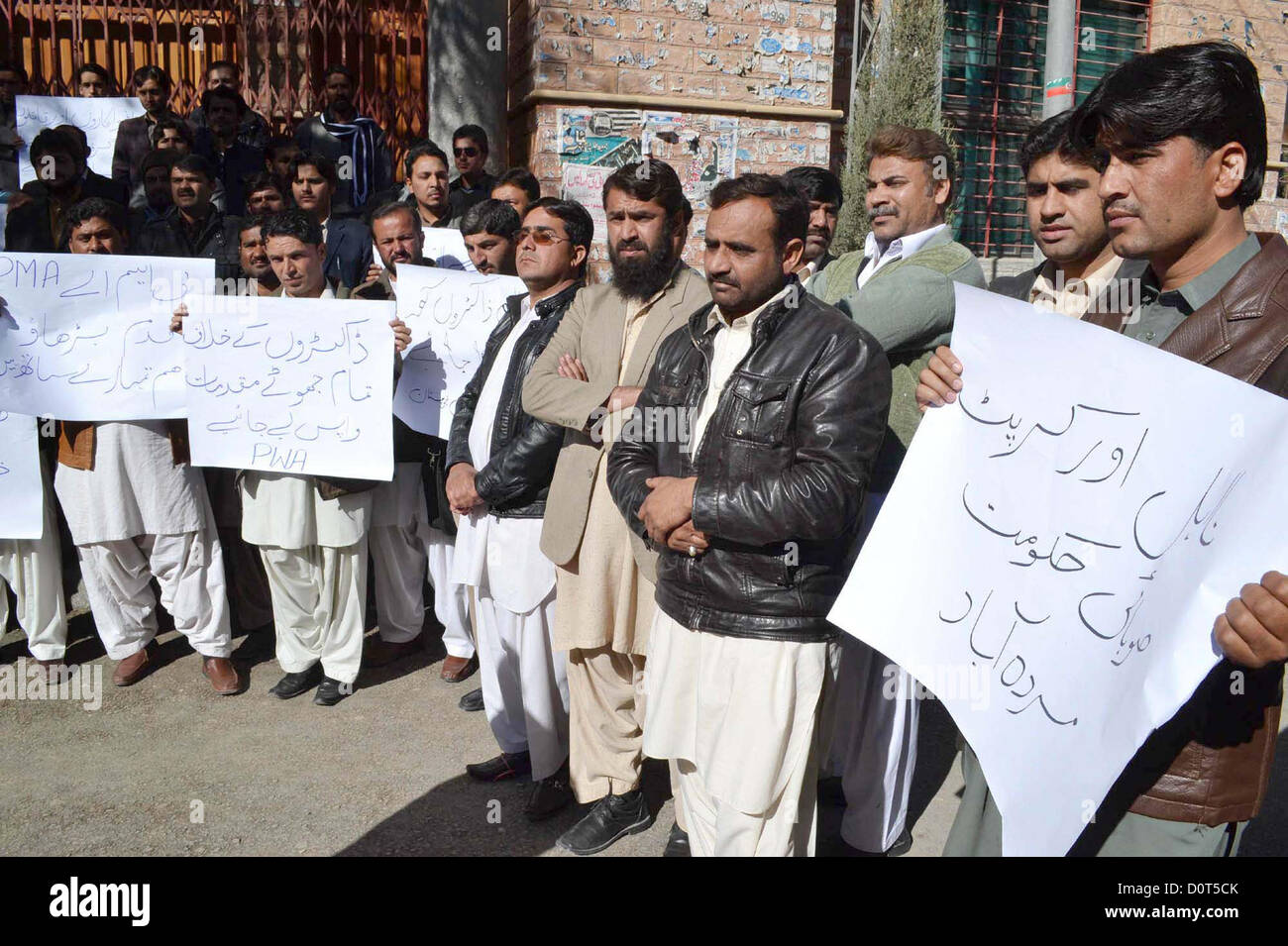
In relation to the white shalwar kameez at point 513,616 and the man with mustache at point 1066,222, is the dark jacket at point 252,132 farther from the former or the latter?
the man with mustache at point 1066,222

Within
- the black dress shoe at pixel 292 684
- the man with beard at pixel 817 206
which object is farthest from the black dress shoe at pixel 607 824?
the man with beard at pixel 817 206

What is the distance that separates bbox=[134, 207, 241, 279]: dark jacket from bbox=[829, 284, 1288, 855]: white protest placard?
4140 millimetres

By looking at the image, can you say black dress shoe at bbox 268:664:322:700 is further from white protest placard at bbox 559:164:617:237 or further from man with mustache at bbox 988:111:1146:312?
white protest placard at bbox 559:164:617:237

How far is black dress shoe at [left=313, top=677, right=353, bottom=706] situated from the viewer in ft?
14.7

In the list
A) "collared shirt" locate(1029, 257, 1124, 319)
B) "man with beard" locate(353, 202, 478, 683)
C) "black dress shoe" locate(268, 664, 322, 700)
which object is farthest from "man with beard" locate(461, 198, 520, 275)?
"collared shirt" locate(1029, 257, 1124, 319)

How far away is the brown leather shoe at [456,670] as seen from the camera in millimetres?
4809

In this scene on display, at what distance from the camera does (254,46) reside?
981 cm

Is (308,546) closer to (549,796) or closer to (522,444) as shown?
(522,444)

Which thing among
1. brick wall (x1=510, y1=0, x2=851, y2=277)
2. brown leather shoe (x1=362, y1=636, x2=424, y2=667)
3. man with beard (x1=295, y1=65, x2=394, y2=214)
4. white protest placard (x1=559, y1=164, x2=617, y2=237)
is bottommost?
brown leather shoe (x1=362, y1=636, x2=424, y2=667)

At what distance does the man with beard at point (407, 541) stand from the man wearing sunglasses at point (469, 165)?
1214 millimetres

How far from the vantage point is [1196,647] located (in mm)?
1740

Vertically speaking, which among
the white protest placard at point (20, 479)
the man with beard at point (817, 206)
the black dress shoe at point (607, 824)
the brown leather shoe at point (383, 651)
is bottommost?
the brown leather shoe at point (383, 651)

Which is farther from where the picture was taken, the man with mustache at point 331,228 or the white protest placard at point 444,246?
the man with mustache at point 331,228

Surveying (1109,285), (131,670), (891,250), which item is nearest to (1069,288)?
(1109,285)
